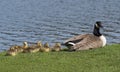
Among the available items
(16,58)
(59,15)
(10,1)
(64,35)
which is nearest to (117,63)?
(16,58)

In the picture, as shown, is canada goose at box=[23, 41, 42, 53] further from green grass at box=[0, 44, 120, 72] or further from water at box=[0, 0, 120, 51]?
water at box=[0, 0, 120, 51]

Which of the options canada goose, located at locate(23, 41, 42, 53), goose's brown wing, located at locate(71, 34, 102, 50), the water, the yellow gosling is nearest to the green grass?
the yellow gosling

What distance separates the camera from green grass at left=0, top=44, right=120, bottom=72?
10.5 metres

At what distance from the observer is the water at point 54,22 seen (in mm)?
25391

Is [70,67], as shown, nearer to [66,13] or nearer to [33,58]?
[33,58]

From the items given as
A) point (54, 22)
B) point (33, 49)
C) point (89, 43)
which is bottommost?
point (54, 22)

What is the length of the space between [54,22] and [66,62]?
20.8 meters

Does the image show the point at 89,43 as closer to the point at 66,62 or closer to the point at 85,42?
the point at 85,42

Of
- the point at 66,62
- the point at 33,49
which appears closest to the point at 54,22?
the point at 33,49

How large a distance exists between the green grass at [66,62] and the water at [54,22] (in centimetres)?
1011

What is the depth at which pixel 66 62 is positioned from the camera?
11.3 m

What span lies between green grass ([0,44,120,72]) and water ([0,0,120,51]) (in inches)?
398

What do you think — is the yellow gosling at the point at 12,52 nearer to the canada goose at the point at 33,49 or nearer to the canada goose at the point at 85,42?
the canada goose at the point at 33,49

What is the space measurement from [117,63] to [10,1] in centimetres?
4233
